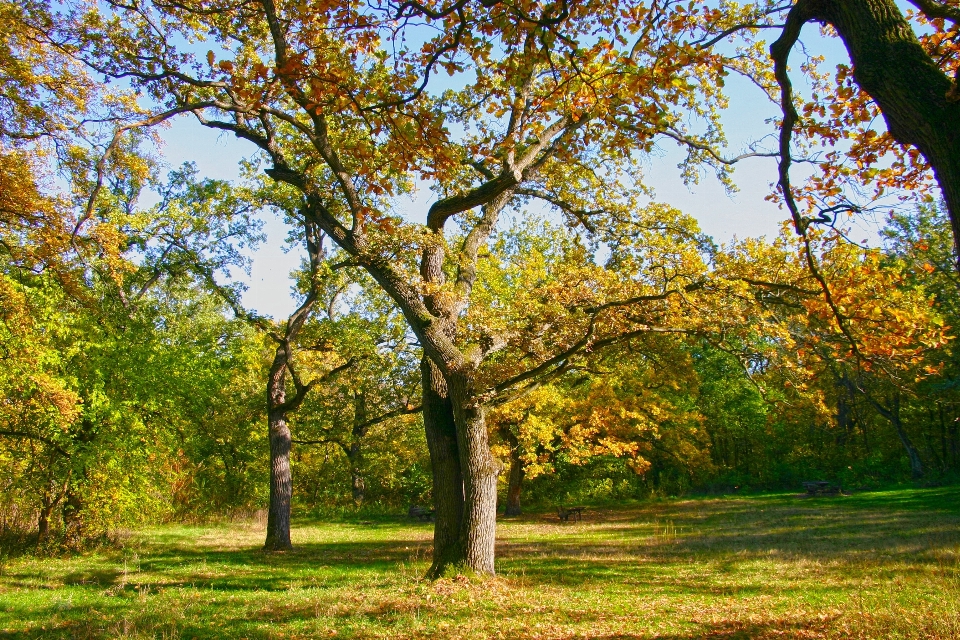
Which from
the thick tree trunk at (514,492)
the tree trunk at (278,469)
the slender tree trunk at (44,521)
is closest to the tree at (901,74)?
the tree trunk at (278,469)

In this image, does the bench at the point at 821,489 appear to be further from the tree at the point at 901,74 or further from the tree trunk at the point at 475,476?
the tree at the point at 901,74

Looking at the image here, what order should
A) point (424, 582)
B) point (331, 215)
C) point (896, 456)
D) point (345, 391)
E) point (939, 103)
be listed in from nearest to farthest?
point (939, 103), point (424, 582), point (331, 215), point (345, 391), point (896, 456)

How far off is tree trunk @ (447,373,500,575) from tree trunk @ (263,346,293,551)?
9242mm

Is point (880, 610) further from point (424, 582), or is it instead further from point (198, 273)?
point (198, 273)

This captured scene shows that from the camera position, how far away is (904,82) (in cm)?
331

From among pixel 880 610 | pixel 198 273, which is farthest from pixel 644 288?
pixel 198 273

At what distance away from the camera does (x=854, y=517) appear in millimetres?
18734

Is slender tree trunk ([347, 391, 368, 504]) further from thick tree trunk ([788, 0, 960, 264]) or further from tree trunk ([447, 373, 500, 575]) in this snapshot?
thick tree trunk ([788, 0, 960, 264])

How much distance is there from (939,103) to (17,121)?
36.5ft

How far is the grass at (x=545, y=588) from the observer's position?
6500 millimetres

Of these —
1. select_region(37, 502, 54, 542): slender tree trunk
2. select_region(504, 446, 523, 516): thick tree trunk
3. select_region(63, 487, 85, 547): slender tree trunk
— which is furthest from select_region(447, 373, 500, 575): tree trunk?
select_region(504, 446, 523, 516): thick tree trunk

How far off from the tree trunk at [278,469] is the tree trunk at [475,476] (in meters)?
9.24

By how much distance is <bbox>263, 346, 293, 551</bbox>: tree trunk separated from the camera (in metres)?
16.4

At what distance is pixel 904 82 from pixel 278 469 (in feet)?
54.7
